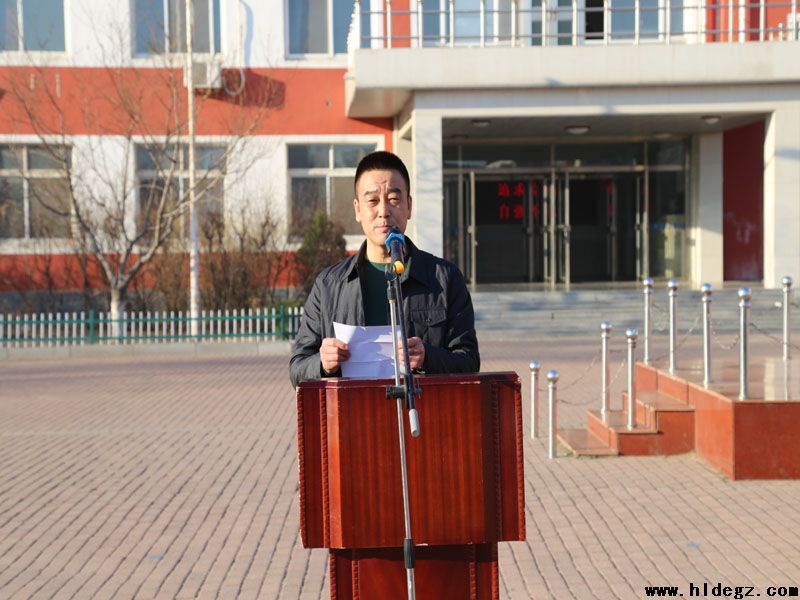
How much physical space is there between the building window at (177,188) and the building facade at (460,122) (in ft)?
0.37

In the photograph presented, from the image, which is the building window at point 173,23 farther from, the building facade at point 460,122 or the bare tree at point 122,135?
the bare tree at point 122,135

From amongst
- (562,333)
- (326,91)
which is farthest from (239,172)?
(562,333)

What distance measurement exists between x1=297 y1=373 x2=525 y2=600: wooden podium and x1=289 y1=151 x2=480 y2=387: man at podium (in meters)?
0.36

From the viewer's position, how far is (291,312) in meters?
20.4

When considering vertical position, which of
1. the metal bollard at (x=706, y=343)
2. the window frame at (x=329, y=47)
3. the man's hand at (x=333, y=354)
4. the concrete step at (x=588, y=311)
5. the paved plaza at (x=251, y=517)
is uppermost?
the window frame at (x=329, y=47)

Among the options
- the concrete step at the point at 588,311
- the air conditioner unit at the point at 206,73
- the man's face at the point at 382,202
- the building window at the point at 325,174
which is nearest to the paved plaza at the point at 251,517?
the man's face at the point at 382,202

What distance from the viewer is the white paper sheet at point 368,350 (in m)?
3.51

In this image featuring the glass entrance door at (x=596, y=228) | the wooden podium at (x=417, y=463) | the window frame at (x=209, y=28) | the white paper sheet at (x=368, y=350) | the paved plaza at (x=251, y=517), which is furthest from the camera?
the glass entrance door at (x=596, y=228)

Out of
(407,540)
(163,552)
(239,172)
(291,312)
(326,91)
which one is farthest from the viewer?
(326,91)

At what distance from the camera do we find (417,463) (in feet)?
10.6

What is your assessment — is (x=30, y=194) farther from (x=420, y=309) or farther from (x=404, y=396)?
(x=404, y=396)

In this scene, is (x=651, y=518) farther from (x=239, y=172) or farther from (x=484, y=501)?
(x=239, y=172)

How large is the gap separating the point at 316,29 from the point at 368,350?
24285mm

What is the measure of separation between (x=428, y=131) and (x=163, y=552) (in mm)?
16986
